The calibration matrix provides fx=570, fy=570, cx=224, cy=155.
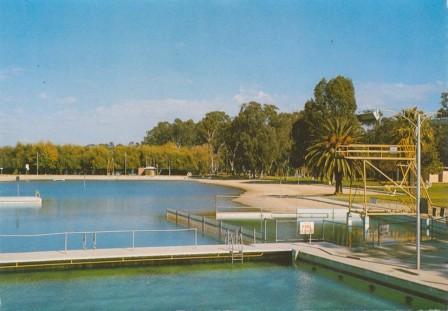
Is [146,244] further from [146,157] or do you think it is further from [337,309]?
[146,157]

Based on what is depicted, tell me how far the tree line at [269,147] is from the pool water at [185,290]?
2602 centimetres

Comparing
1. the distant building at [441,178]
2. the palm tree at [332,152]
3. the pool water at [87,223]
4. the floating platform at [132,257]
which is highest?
the palm tree at [332,152]

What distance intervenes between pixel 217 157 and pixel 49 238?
139 m

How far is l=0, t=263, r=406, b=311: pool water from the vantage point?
1966 centimetres

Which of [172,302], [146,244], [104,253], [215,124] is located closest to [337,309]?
[172,302]

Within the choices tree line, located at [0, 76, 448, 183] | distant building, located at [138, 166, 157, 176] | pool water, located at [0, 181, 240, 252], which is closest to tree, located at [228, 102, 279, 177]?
tree line, located at [0, 76, 448, 183]

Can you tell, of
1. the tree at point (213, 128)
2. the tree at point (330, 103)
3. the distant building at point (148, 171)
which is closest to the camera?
the tree at point (330, 103)

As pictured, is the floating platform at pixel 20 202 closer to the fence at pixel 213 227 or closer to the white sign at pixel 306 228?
the fence at pixel 213 227

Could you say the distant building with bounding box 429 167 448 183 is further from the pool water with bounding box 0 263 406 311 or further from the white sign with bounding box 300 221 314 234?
the pool water with bounding box 0 263 406 311

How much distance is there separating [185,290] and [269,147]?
109581 mm

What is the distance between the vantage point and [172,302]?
1989 cm

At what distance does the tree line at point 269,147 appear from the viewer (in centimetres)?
6806

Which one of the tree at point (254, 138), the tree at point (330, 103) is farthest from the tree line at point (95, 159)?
the tree at point (330, 103)

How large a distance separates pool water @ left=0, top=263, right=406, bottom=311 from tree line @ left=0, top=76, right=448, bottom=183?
85.4 ft
